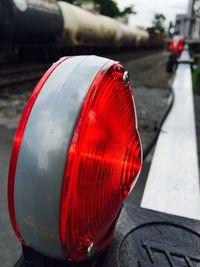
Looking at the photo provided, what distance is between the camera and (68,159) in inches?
22.4

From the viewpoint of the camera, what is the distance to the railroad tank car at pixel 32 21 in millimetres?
9586

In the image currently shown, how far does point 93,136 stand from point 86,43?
17382mm

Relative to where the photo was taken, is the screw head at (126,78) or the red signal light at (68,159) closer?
the red signal light at (68,159)

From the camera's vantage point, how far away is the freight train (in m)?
9.70

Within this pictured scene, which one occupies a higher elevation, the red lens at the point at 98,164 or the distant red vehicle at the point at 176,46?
the red lens at the point at 98,164

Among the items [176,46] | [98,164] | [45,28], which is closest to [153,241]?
[98,164]

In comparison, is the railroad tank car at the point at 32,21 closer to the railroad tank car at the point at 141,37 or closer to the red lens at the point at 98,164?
the red lens at the point at 98,164

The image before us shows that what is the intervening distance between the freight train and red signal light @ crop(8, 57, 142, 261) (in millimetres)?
9683

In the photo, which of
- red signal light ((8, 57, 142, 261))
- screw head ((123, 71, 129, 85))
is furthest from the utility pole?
red signal light ((8, 57, 142, 261))

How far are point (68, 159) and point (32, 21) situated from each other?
10627 millimetres

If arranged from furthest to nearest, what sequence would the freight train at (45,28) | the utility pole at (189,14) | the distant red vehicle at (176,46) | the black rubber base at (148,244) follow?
the utility pole at (189,14), the freight train at (45,28), the distant red vehicle at (176,46), the black rubber base at (148,244)

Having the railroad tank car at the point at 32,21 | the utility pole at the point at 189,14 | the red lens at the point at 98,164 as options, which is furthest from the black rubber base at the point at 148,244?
the utility pole at the point at 189,14

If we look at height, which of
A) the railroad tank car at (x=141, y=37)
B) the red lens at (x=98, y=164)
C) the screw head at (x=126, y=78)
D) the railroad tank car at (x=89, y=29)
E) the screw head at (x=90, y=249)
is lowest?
the railroad tank car at (x=141, y=37)

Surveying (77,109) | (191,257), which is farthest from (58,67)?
(191,257)
